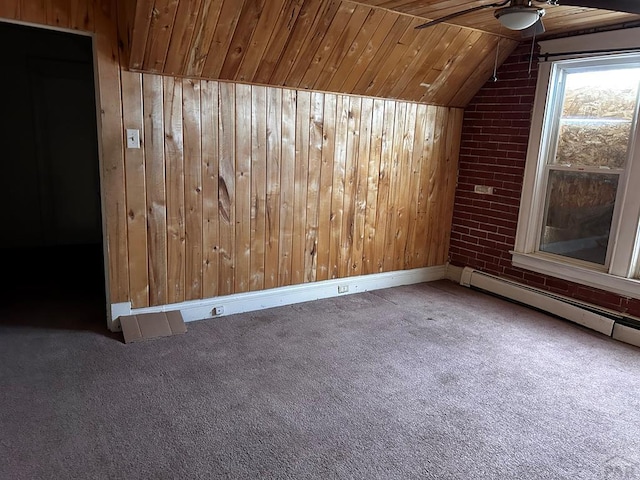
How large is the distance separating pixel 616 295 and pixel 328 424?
256 centimetres

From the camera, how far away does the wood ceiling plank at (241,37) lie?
9.34 ft

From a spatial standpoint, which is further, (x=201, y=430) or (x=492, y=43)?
(x=492, y=43)

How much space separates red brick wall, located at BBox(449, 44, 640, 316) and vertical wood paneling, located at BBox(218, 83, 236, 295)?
236 centimetres

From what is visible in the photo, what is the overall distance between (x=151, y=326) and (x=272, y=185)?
1353 mm

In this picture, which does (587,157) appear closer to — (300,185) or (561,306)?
(561,306)

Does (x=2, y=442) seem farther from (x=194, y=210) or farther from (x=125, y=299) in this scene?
(x=194, y=210)

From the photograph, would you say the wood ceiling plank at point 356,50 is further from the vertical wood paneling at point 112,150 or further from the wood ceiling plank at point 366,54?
the vertical wood paneling at point 112,150

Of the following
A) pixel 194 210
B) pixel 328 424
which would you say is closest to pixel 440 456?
pixel 328 424

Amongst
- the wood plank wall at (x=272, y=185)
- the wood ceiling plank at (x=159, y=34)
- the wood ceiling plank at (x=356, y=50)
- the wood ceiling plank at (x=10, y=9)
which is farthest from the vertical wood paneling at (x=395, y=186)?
the wood ceiling plank at (x=10, y=9)

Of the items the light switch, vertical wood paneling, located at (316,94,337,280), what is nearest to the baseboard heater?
vertical wood paneling, located at (316,94,337,280)

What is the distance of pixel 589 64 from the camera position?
3.64m

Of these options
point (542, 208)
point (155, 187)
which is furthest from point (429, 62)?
point (155, 187)

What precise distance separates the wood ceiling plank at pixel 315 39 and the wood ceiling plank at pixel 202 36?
2.11ft

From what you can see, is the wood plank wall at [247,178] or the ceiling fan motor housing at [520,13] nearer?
the ceiling fan motor housing at [520,13]
